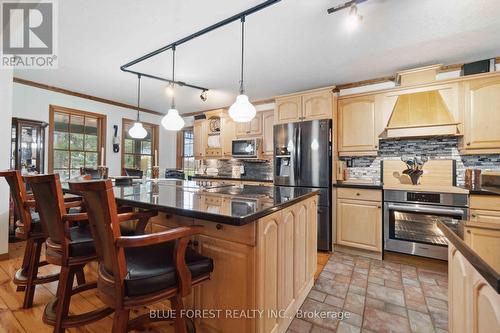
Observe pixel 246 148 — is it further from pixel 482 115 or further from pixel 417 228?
pixel 482 115

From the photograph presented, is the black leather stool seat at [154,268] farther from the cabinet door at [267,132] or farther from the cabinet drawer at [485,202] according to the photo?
the cabinet door at [267,132]

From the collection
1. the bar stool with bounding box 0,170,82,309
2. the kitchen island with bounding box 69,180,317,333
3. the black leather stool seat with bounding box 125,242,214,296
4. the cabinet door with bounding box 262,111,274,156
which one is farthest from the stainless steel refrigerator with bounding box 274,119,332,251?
the bar stool with bounding box 0,170,82,309

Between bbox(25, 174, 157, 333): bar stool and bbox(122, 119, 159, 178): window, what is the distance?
391 centimetres

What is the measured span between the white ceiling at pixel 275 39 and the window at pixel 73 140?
0.74 metres

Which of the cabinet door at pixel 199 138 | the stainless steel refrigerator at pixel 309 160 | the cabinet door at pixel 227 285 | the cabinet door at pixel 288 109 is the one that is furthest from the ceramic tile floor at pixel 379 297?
the cabinet door at pixel 199 138

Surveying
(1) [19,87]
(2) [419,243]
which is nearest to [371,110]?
(2) [419,243]

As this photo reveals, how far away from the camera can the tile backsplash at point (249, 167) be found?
4.64m

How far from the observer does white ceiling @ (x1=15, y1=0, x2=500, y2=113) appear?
1.90 m

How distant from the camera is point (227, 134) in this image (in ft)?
15.7

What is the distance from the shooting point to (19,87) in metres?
3.54

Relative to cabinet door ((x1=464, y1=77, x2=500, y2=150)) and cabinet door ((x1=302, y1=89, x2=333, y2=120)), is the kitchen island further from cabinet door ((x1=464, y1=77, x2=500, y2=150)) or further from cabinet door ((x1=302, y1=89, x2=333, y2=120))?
cabinet door ((x1=464, y1=77, x2=500, y2=150))
